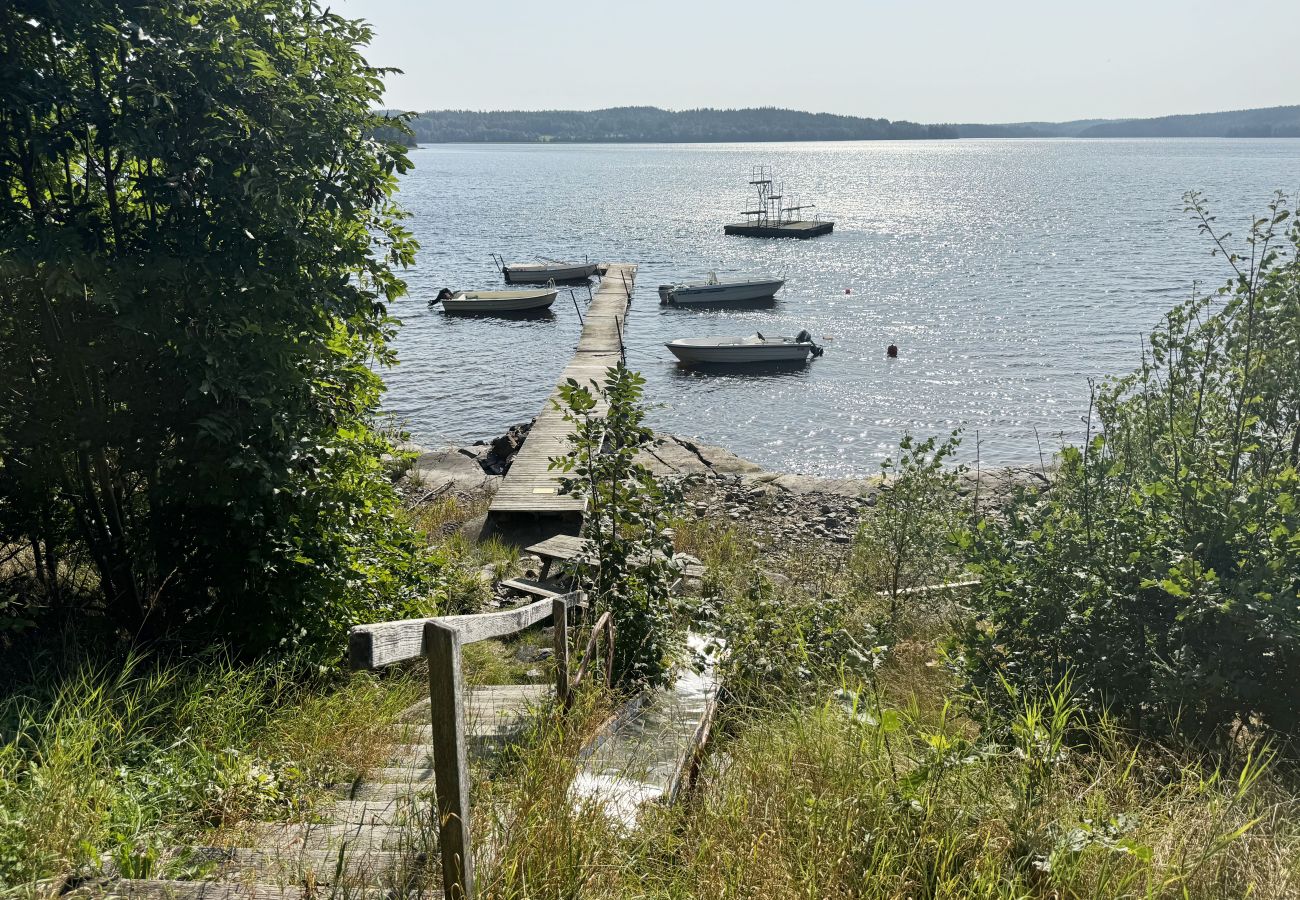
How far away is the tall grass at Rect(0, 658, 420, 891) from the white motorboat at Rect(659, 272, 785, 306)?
33272 millimetres

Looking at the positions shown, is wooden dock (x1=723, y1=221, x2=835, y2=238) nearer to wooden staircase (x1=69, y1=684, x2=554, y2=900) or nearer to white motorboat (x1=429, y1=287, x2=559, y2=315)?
white motorboat (x1=429, y1=287, x2=559, y2=315)

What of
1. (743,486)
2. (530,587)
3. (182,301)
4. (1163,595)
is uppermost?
(182,301)

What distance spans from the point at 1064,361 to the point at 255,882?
29539 mm

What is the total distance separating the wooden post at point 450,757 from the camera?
2.58 meters

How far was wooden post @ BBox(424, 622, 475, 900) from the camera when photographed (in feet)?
8.48

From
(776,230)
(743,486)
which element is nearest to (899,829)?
(743,486)

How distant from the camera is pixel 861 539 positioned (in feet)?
38.9

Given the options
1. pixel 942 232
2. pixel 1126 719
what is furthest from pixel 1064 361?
pixel 942 232

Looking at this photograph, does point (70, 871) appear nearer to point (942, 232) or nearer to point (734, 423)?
point (734, 423)

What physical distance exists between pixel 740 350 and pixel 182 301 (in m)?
23.3

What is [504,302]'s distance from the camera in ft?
119

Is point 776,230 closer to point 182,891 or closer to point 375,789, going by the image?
point 375,789

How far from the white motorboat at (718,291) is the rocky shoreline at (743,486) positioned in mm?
18671

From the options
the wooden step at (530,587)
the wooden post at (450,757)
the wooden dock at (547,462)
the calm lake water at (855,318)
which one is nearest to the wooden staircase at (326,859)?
the wooden post at (450,757)
